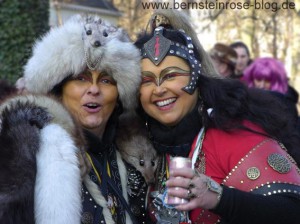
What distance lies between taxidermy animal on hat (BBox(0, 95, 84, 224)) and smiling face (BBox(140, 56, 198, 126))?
2.35 ft

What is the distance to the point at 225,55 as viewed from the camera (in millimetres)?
6270

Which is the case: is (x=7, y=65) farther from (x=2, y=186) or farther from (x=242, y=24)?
(x=242, y=24)

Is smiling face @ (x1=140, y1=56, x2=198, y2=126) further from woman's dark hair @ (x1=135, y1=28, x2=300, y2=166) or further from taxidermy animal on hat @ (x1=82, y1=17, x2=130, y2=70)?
taxidermy animal on hat @ (x1=82, y1=17, x2=130, y2=70)

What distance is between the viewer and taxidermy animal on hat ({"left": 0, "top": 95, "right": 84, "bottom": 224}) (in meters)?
2.17

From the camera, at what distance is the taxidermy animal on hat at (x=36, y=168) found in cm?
217

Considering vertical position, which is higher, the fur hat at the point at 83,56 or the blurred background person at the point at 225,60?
the fur hat at the point at 83,56

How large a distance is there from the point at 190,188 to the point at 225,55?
13.6 feet

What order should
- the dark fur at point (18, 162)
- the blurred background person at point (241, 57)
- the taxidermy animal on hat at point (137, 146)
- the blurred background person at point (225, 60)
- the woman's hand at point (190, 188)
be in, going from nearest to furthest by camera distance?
the dark fur at point (18, 162)
the woman's hand at point (190, 188)
the taxidermy animal on hat at point (137, 146)
the blurred background person at point (225, 60)
the blurred background person at point (241, 57)

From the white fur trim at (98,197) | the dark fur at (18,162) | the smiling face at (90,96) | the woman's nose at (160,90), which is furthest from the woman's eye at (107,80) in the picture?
the dark fur at (18,162)

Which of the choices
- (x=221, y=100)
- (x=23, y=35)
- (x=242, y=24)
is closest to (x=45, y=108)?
(x=221, y=100)

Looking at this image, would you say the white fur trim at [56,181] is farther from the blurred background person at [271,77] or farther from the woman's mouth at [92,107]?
the blurred background person at [271,77]

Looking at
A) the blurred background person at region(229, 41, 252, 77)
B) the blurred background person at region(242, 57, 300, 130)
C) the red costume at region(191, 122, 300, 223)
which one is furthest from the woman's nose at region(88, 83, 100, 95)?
the blurred background person at region(229, 41, 252, 77)

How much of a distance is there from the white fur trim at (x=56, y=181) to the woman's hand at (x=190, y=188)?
42cm

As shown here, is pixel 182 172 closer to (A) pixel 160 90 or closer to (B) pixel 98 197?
(B) pixel 98 197
